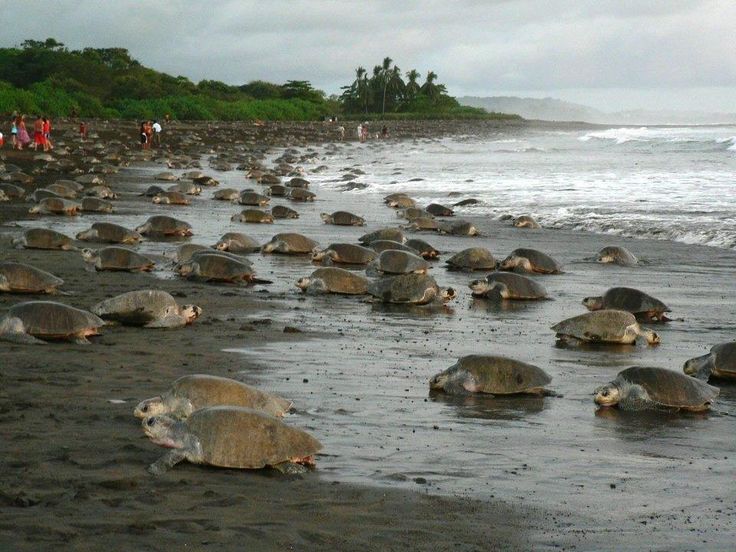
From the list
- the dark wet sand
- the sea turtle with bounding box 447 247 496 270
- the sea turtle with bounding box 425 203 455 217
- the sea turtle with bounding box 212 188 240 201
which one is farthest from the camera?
the sea turtle with bounding box 212 188 240 201

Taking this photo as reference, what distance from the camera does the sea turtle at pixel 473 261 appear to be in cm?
1147

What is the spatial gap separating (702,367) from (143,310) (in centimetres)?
398

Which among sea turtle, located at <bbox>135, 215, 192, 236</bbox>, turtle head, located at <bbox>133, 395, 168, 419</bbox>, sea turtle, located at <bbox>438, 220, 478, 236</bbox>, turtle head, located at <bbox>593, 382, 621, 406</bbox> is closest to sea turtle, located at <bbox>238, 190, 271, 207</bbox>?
sea turtle, located at <bbox>438, 220, 478, 236</bbox>

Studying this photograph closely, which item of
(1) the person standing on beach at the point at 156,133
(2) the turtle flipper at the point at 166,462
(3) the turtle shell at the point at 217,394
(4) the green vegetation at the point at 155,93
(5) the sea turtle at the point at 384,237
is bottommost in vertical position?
(2) the turtle flipper at the point at 166,462

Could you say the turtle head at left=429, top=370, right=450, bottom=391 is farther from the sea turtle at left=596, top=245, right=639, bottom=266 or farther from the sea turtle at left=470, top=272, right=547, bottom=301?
the sea turtle at left=596, top=245, right=639, bottom=266

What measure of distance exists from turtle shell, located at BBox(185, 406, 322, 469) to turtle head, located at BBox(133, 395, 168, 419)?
1.62ft

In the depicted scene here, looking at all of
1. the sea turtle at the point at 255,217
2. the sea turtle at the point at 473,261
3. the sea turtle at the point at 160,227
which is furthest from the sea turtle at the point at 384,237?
the sea turtle at the point at 255,217

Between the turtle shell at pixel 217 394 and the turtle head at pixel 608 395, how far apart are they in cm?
194

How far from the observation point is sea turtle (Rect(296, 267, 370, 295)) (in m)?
9.45

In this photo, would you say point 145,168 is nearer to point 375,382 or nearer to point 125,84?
point 375,382

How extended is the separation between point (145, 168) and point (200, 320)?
72.9ft

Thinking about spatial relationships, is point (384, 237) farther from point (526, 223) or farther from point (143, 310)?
point (143, 310)

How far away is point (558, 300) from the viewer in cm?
967

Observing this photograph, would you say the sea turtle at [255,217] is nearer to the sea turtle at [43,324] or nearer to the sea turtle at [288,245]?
the sea turtle at [288,245]
